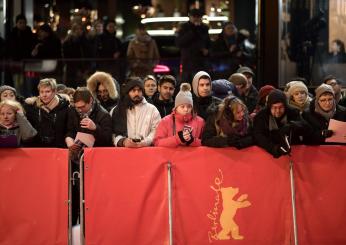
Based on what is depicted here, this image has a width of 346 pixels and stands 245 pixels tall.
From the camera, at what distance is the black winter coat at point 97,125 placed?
376 inches

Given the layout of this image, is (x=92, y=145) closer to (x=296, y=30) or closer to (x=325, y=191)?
(x=325, y=191)

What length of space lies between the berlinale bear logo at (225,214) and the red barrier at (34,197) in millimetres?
1881

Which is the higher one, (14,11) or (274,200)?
(14,11)

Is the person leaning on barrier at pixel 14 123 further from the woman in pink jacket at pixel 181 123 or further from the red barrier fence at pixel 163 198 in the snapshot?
the woman in pink jacket at pixel 181 123

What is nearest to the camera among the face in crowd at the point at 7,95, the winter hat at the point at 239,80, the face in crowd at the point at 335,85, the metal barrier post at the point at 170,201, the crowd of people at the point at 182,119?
the metal barrier post at the point at 170,201

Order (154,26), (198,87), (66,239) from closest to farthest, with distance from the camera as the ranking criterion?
1. (66,239)
2. (198,87)
3. (154,26)

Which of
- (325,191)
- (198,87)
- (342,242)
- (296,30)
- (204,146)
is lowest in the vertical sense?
(342,242)

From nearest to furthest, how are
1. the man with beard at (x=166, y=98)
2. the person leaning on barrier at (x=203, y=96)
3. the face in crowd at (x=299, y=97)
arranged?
the person leaning on barrier at (x=203, y=96) → the face in crowd at (x=299, y=97) → the man with beard at (x=166, y=98)

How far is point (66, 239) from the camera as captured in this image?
29.8 ft

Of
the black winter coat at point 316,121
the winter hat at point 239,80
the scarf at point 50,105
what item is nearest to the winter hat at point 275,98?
the black winter coat at point 316,121

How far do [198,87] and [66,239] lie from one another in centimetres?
284

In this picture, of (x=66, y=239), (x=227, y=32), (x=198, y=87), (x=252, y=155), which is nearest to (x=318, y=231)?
(x=252, y=155)

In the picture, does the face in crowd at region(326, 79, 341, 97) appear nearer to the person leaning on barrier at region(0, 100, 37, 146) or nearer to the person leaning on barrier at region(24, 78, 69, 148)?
the person leaning on barrier at region(24, 78, 69, 148)

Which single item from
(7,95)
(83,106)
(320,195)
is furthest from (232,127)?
(7,95)
